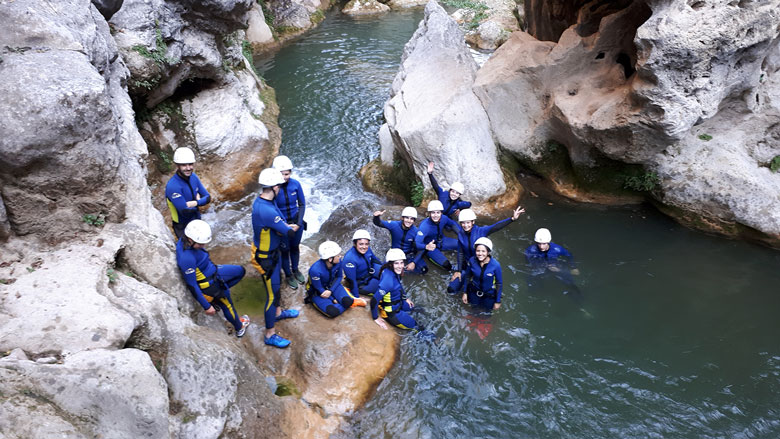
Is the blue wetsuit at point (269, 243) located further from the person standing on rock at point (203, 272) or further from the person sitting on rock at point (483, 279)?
the person sitting on rock at point (483, 279)

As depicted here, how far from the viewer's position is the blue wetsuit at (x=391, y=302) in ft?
23.2

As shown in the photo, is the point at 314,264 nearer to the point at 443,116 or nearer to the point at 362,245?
the point at 362,245

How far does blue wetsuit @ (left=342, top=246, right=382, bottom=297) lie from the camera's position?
727cm

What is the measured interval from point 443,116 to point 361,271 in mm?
5061

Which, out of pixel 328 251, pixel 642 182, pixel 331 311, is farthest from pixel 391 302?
pixel 642 182

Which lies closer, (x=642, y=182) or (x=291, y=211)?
(x=291, y=211)

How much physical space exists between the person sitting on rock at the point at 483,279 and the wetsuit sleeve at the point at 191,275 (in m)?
4.04

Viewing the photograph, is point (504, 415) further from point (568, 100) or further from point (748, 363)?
point (568, 100)

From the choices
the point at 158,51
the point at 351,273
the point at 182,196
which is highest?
the point at 158,51

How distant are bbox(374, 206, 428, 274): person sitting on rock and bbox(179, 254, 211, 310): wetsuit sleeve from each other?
362cm

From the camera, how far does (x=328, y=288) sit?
7137 mm

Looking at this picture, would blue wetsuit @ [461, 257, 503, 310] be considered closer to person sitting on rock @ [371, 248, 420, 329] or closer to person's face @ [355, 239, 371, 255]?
person sitting on rock @ [371, 248, 420, 329]

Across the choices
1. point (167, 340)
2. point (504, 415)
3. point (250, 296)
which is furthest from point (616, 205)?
point (167, 340)

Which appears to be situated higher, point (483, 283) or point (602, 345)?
point (483, 283)
